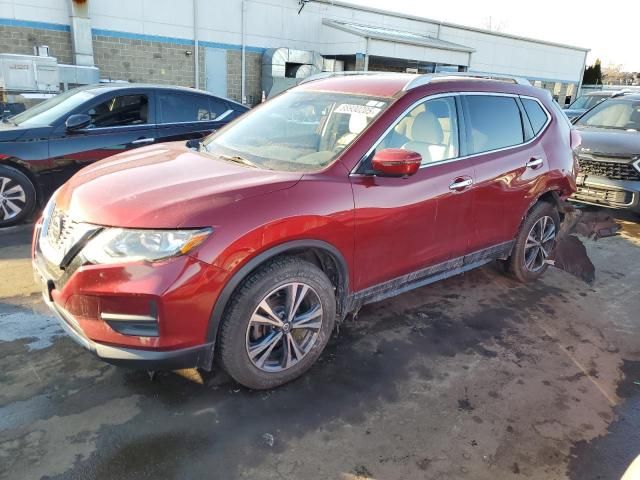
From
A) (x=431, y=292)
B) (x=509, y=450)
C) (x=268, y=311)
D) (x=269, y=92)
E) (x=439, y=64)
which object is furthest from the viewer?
(x=439, y=64)

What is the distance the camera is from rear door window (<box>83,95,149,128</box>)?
5.95 meters

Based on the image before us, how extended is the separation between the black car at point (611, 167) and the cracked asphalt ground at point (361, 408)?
12.1 feet

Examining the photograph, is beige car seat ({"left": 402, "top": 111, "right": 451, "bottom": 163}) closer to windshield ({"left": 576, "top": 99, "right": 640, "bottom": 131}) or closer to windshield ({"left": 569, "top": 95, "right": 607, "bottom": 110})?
windshield ({"left": 576, "top": 99, "right": 640, "bottom": 131})

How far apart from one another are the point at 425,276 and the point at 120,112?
172 inches

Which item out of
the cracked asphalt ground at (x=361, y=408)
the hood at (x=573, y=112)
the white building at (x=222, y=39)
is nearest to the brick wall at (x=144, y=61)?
the white building at (x=222, y=39)

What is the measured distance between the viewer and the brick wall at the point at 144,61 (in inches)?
647

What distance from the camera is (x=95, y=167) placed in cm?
341

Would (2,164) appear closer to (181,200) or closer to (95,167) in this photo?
(95,167)

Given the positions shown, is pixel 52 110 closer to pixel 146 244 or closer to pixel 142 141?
pixel 142 141

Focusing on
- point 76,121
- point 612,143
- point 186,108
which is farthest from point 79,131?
point 612,143

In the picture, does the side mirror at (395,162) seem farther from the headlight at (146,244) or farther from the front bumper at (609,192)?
the front bumper at (609,192)

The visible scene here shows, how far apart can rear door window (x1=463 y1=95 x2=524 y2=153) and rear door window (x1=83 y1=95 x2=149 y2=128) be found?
162 inches

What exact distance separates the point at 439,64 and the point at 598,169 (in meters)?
18.6

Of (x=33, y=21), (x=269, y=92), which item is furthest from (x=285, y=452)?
(x=269, y=92)
